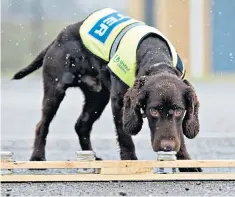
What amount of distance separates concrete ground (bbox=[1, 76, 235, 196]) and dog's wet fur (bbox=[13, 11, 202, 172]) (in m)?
0.33

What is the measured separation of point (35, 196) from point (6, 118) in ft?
21.8

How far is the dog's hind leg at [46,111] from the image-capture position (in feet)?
24.4

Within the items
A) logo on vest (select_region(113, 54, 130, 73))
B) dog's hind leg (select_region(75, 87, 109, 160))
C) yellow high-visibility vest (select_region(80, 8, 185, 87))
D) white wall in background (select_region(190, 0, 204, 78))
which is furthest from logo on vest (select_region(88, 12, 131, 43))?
white wall in background (select_region(190, 0, 204, 78))

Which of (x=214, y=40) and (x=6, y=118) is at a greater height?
(x=6, y=118)

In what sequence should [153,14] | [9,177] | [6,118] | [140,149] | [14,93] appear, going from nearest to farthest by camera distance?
[9,177] → [140,149] → [6,118] → [14,93] → [153,14]

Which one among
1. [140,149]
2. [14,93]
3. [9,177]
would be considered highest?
[9,177]

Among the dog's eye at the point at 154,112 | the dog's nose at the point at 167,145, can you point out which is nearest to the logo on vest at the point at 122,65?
the dog's eye at the point at 154,112

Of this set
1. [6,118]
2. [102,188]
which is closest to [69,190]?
[102,188]

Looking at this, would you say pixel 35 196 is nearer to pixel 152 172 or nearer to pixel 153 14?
pixel 152 172

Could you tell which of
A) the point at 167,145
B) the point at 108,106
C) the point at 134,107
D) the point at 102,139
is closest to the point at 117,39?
the point at 134,107

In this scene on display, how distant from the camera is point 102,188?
18.9ft

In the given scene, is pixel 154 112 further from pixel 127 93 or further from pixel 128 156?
pixel 128 156

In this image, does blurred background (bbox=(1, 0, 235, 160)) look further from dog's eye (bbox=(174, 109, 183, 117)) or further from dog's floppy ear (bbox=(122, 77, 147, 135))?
dog's eye (bbox=(174, 109, 183, 117))

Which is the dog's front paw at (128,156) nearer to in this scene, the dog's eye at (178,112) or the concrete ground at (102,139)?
the concrete ground at (102,139)
